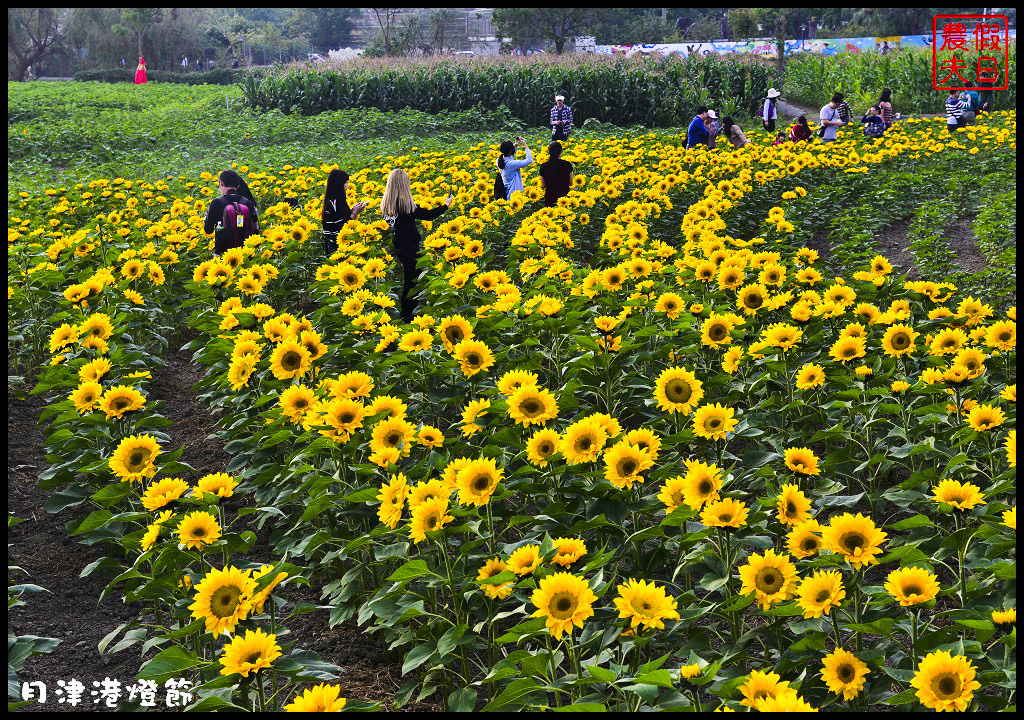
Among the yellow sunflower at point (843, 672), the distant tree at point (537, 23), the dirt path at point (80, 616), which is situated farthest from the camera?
the distant tree at point (537, 23)

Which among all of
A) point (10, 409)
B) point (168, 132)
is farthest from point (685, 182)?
point (168, 132)

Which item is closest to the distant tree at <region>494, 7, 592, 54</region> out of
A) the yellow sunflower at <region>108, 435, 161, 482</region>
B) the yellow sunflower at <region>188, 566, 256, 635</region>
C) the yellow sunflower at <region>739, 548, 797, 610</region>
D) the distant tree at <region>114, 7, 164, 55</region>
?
the distant tree at <region>114, 7, 164, 55</region>

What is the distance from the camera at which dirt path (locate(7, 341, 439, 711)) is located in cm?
330

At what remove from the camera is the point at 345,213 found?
8.17m

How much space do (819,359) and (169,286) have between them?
5.30 meters

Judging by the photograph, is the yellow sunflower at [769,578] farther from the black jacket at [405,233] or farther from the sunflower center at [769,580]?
the black jacket at [405,233]

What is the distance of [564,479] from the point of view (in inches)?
140

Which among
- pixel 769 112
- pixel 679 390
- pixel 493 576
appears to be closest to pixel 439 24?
pixel 769 112

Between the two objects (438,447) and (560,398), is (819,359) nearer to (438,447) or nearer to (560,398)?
(560,398)

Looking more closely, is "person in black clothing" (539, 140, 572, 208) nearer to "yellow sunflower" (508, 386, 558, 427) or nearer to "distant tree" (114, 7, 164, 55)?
"yellow sunflower" (508, 386, 558, 427)

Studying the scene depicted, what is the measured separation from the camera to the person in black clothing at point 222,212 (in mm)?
7914

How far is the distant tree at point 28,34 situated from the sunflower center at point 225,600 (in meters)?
67.1

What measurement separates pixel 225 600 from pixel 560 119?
1521cm

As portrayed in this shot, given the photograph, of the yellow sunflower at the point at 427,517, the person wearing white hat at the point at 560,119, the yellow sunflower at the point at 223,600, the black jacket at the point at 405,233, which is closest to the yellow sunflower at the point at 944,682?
the yellow sunflower at the point at 427,517
